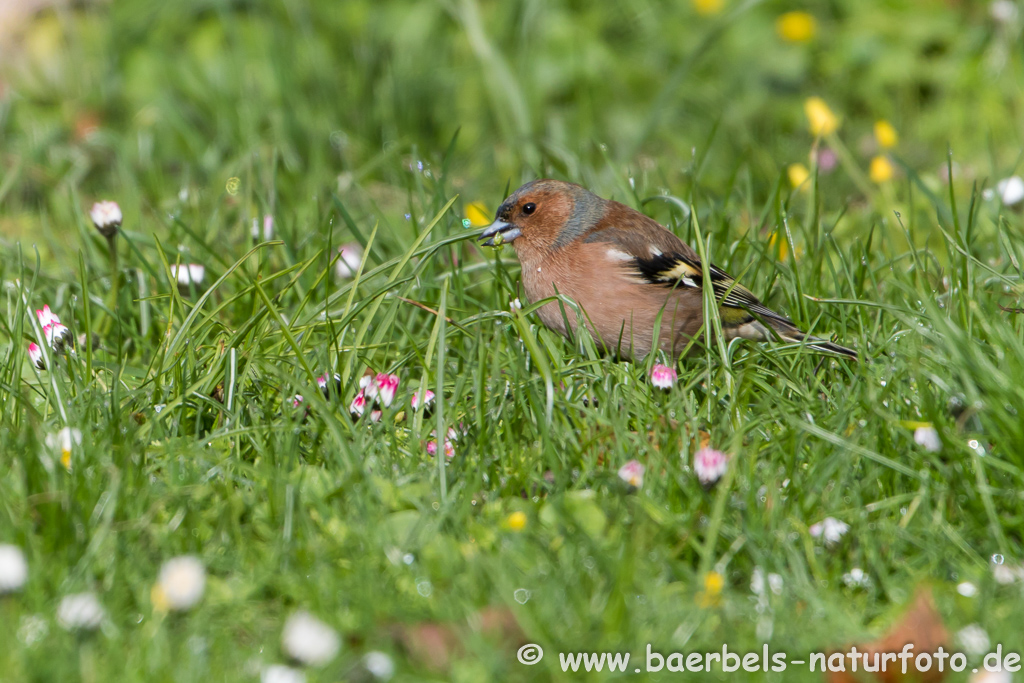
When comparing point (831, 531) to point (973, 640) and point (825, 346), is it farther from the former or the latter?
point (825, 346)

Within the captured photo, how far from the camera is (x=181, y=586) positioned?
2.23 metres

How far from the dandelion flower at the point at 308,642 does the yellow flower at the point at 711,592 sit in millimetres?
827

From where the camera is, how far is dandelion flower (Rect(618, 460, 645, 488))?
2.74 metres

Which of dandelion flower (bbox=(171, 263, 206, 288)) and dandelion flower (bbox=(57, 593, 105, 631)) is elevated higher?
dandelion flower (bbox=(57, 593, 105, 631))

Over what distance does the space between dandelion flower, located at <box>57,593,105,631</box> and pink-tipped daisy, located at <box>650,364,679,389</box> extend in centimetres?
171

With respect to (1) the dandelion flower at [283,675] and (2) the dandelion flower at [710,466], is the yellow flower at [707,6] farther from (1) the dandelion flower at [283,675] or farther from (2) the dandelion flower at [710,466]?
(1) the dandelion flower at [283,675]

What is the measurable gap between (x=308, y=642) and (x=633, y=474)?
1.00 meters

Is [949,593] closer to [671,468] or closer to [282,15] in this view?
[671,468]

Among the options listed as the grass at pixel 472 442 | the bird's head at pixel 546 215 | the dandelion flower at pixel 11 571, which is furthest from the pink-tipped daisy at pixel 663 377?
the dandelion flower at pixel 11 571

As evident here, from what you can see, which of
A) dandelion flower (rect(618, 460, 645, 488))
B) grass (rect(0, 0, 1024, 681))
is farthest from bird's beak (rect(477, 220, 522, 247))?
dandelion flower (rect(618, 460, 645, 488))

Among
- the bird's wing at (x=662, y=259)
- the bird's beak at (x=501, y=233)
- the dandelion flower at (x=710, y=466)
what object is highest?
the dandelion flower at (x=710, y=466)

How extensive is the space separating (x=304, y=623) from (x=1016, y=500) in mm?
1775

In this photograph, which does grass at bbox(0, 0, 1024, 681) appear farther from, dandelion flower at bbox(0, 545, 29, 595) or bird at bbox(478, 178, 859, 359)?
bird at bbox(478, 178, 859, 359)

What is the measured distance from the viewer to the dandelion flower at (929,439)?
2.78 meters
